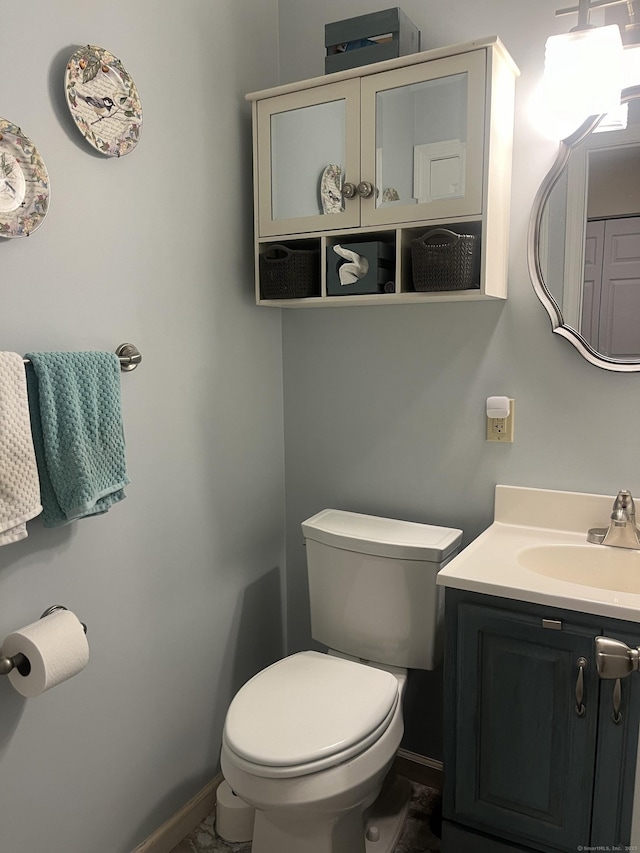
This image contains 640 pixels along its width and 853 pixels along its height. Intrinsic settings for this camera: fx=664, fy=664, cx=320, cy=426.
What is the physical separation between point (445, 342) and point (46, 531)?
1.14 m

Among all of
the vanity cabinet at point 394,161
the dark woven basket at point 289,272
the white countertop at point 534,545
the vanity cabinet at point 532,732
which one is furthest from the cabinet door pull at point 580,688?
the dark woven basket at point 289,272

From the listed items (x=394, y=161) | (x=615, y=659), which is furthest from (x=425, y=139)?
(x=615, y=659)

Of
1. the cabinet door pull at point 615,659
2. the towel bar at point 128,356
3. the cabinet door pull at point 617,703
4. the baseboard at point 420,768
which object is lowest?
the baseboard at point 420,768

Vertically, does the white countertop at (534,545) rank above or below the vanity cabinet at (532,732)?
above

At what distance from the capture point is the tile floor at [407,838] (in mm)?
1792

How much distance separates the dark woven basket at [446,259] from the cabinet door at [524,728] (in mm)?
757

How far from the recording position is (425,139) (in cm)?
161

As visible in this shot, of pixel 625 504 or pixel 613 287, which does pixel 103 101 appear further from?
pixel 625 504

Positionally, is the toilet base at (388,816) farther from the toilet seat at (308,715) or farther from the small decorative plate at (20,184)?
the small decorative plate at (20,184)

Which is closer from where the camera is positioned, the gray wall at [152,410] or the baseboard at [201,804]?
the gray wall at [152,410]

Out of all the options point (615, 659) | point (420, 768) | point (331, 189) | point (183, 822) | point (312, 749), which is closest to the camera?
point (615, 659)

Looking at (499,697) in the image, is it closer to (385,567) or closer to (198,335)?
(385,567)

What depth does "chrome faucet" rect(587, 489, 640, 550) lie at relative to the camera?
5.22 ft

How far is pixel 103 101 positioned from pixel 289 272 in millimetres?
610
